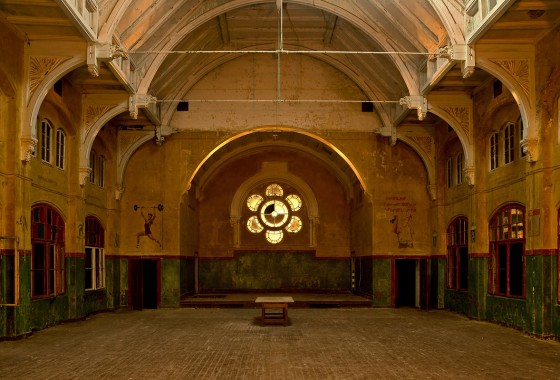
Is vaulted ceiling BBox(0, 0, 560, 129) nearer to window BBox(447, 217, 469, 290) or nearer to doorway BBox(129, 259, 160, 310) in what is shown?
window BBox(447, 217, 469, 290)

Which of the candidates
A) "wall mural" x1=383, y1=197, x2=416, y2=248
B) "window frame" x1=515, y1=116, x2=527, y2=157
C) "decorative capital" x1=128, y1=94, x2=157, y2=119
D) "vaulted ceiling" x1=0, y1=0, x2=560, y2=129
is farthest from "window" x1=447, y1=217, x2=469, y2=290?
"decorative capital" x1=128, y1=94, x2=157, y2=119

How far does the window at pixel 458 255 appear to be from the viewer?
65.5 ft

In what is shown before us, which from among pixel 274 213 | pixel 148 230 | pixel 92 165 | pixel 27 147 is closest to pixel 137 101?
pixel 92 165

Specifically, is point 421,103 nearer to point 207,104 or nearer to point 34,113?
point 207,104

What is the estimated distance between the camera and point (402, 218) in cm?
2291

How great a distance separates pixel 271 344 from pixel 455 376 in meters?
4.44

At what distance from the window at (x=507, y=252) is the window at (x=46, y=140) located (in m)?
12.0

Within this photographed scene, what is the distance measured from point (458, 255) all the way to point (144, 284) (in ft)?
37.3

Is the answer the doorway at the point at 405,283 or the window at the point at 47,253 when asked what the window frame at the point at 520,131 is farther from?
the window at the point at 47,253

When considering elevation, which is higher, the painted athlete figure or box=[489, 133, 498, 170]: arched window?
box=[489, 133, 498, 170]: arched window

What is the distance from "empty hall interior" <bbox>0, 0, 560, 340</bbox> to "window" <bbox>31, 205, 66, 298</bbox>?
8cm

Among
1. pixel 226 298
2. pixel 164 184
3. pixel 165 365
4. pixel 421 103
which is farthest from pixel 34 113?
pixel 226 298

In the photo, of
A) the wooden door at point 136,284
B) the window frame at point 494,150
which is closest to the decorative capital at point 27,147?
the wooden door at point 136,284

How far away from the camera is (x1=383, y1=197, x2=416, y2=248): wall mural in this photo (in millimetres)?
22828
